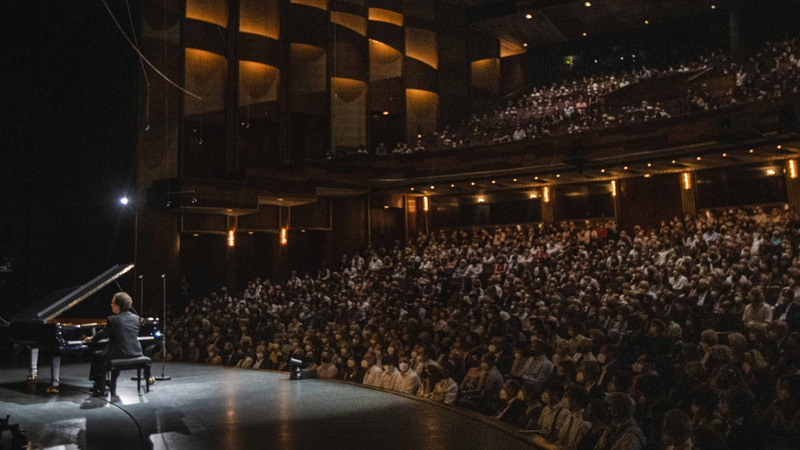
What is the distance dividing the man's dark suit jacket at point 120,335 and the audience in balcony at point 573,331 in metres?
2.87

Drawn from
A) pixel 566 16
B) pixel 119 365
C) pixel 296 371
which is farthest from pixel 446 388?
pixel 566 16

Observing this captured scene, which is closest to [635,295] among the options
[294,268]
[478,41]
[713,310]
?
[713,310]

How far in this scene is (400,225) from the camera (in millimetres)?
19562

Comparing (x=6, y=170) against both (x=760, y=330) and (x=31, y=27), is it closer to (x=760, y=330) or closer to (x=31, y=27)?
(x=31, y=27)

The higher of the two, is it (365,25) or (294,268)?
(365,25)

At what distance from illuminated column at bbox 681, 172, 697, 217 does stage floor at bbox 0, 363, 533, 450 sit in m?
11.0

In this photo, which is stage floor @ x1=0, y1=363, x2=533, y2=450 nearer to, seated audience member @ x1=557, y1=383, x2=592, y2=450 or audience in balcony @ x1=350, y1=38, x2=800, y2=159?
seated audience member @ x1=557, y1=383, x2=592, y2=450

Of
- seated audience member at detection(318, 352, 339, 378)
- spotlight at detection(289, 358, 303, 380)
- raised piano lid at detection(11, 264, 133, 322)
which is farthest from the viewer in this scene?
seated audience member at detection(318, 352, 339, 378)

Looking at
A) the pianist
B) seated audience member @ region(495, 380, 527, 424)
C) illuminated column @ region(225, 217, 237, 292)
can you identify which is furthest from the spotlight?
illuminated column @ region(225, 217, 237, 292)

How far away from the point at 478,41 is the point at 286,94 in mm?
7829

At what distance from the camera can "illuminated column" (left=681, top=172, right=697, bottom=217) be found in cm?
1577

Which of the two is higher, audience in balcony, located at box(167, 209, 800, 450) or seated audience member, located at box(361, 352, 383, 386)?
audience in balcony, located at box(167, 209, 800, 450)

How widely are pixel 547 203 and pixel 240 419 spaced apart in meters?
13.4

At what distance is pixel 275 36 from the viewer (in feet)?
62.7
